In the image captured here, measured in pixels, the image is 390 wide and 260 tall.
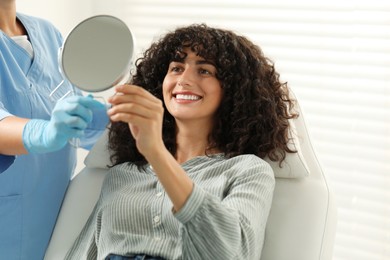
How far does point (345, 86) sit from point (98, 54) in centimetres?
119

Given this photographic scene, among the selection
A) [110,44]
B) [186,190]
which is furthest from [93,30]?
[186,190]

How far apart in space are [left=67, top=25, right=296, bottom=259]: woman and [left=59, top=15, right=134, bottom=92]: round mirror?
0.22 m

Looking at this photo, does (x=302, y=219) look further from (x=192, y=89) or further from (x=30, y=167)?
(x=30, y=167)

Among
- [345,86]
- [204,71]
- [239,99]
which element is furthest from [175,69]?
[345,86]

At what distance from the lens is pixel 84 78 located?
1.28m

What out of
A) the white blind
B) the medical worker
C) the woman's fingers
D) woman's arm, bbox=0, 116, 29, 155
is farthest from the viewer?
the white blind

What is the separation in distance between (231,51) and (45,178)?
653 mm

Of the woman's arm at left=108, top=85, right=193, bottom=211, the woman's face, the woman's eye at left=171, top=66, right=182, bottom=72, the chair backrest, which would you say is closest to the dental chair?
the chair backrest

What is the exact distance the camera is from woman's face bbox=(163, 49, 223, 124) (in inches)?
64.3

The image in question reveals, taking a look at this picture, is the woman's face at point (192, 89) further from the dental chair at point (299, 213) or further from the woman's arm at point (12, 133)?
the woman's arm at point (12, 133)

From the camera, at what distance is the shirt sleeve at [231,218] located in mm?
1252

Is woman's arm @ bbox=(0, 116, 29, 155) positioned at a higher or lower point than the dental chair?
higher

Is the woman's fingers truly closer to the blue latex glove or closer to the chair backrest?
the blue latex glove

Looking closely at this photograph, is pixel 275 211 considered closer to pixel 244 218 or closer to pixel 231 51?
pixel 244 218
